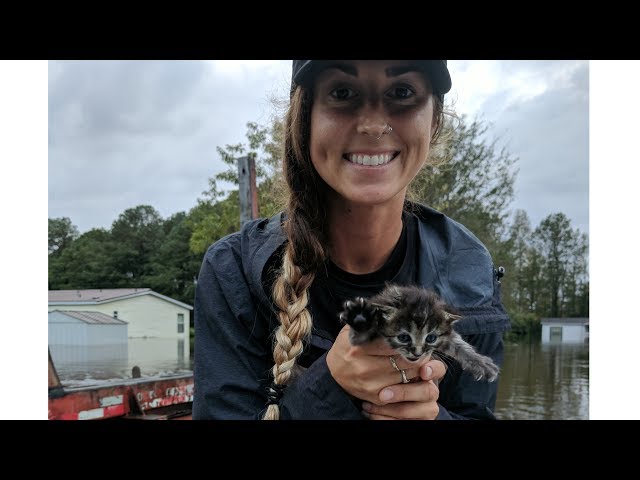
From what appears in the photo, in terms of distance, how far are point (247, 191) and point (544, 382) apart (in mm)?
2374

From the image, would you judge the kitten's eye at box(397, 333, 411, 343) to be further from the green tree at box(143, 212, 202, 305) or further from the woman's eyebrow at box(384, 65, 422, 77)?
the green tree at box(143, 212, 202, 305)

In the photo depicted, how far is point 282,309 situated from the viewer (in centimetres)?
141

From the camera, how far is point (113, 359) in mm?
3047

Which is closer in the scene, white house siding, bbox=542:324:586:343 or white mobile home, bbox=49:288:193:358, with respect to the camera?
white house siding, bbox=542:324:586:343

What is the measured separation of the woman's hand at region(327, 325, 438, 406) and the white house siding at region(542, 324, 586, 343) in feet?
2.77

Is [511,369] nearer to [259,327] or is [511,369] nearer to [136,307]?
[259,327]

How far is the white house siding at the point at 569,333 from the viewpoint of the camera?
6.17ft

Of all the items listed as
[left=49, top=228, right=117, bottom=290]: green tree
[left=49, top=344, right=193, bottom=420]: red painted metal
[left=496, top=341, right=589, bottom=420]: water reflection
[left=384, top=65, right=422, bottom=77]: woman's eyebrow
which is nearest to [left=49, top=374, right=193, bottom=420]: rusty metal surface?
[left=49, top=344, right=193, bottom=420]: red painted metal

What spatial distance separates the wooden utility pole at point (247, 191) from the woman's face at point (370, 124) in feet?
5.17

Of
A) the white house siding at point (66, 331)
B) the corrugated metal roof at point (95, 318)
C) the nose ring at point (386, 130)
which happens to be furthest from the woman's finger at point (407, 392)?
the corrugated metal roof at point (95, 318)

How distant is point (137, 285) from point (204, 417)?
133cm

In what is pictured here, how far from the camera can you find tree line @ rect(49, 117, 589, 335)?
6.40ft

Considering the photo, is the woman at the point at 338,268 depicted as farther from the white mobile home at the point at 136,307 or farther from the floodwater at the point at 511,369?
the floodwater at the point at 511,369
